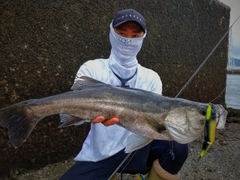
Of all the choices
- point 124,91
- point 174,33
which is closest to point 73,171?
point 124,91

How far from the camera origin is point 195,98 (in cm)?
642

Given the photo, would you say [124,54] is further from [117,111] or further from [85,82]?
[117,111]

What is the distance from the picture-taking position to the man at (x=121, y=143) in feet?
8.60

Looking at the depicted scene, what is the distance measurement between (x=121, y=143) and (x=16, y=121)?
3.61 feet

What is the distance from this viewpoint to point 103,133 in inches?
105

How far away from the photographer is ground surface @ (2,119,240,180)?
340cm

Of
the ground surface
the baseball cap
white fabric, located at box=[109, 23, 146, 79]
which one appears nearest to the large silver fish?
white fabric, located at box=[109, 23, 146, 79]

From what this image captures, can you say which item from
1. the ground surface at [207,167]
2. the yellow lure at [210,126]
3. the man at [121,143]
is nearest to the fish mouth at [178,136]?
the yellow lure at [210,126]

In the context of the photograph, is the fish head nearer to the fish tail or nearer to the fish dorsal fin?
the fish dorsal fin

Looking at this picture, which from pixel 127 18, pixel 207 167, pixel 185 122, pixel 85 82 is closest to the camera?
pixel 185 122

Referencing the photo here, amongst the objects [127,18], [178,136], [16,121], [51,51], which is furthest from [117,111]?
[51,51]

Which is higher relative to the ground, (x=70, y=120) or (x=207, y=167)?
(x=70, y=120)

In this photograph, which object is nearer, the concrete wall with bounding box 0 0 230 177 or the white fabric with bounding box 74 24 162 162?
the white fabric with bounding box 74 24 162 162

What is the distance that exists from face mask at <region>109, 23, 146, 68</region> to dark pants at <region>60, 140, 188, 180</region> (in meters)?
0.95
